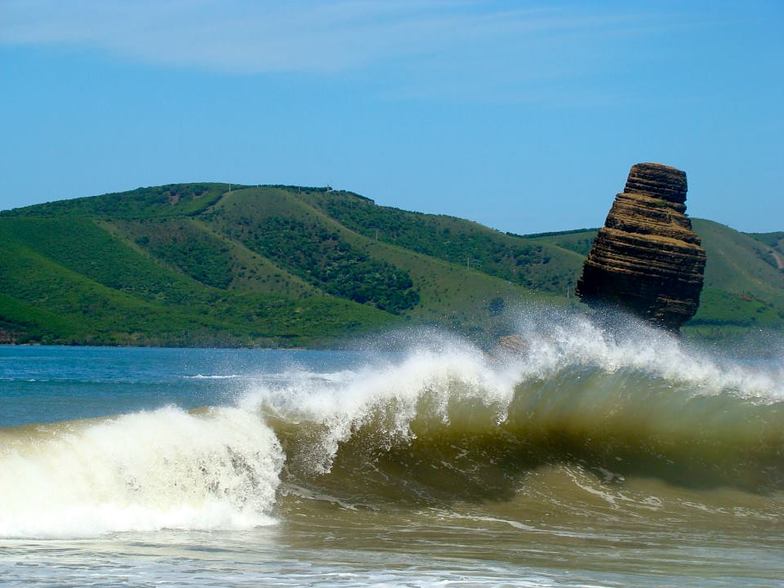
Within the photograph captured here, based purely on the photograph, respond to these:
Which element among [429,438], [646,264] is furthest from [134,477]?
[646,264]

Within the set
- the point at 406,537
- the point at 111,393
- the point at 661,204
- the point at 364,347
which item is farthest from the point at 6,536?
the point at 364,347

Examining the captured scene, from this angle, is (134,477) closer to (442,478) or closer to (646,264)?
(442,478)

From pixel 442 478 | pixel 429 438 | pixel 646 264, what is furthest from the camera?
pixel 646 264

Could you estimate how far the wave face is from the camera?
18.3 metres

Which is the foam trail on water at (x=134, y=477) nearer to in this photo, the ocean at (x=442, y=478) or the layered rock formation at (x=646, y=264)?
the ocean at (x=442, y=478)

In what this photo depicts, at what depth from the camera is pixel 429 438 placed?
76.6ft

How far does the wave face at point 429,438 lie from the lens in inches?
719

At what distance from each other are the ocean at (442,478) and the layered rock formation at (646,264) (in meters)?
3.01

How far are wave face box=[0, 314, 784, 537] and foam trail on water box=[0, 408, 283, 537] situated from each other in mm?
27

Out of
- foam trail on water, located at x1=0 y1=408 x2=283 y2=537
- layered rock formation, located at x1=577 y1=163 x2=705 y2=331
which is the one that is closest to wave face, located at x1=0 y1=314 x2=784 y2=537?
foam trail on water, located at x1=0 y1=408 x2=283 y2=537

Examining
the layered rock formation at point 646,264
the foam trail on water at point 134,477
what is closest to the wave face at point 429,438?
the foam trail on water at point 134,477

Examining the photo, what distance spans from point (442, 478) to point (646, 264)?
14489 mm

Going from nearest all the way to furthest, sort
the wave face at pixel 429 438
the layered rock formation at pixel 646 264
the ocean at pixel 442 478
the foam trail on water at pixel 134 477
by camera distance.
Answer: the ocean at pixel 442 478, the foam trail on water at pixel 134 477, the wave face at pixel 429 438, the layered rock formation at pixel 646 264

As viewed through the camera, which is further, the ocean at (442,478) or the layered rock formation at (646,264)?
the layered rock formation at (646,264)
